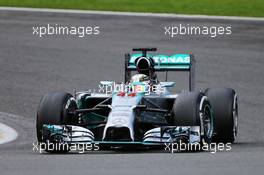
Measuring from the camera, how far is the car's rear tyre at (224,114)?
1477 cm

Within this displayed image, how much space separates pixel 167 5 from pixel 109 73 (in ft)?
29.0

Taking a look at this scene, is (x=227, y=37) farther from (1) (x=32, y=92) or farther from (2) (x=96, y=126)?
(2) (x=96, y=126)

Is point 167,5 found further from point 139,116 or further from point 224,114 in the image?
point 139,116

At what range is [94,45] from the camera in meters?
Result: 25.7

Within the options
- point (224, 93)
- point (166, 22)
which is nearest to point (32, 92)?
point (224, 93)

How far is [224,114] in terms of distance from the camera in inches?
582

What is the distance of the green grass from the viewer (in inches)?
1176

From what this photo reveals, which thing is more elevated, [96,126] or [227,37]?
[227,37]

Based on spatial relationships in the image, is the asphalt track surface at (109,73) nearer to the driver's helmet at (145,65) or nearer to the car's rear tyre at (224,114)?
the car's rear tyre at (224,114)

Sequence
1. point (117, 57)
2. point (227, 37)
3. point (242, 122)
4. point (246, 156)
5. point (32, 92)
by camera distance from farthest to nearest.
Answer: point (227, 37)
point (117, 57)
point (32, 92)
point (242, 122)
point (246, 156)

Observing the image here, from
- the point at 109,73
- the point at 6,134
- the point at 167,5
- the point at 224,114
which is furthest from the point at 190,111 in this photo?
the point at 167,5

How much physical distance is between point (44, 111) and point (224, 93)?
2.58 m

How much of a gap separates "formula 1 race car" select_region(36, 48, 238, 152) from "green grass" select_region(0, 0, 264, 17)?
14.8 meters

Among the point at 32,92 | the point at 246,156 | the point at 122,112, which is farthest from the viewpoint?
the point at 32,92
